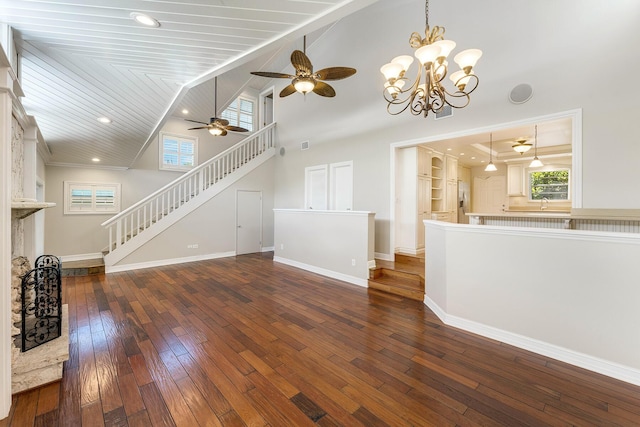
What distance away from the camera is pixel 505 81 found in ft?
13.0

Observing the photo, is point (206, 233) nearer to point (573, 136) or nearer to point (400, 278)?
point (400, 278)

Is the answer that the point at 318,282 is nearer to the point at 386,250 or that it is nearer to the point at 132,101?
the point at 386,250

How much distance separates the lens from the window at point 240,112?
9508mm

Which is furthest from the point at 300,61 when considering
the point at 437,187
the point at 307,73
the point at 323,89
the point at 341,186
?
the point at 437,187

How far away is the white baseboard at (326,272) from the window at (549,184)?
7.07 m

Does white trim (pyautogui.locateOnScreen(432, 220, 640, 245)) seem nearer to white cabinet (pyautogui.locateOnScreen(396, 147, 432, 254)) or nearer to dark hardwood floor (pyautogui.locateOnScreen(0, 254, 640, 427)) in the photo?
dark hardwood floor (pyautogui.locateOnScreen(0, 254, 640, 427))

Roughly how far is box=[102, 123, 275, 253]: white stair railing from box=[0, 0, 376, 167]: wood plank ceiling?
1.99 metres

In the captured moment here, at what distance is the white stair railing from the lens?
5.88 m

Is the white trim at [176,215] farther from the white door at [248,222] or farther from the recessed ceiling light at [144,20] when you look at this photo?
the recessed ceiling light at [144,20]

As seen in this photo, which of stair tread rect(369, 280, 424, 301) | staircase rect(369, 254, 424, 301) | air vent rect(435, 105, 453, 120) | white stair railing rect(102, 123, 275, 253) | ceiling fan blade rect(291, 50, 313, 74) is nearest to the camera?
ceiling fan blade rect(291, 50, 313, 74)

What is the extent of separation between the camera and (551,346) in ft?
8.16

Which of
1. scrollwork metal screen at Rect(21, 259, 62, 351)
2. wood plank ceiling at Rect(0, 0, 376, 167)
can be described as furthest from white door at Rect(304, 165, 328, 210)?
scrollwork metal screen at Rect(21, 259, 62, 351)

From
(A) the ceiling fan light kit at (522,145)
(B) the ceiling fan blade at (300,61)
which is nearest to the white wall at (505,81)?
(A) the ceiling fan light kit at (522,145)

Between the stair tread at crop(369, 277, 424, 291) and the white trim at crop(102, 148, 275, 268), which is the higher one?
the white trim at crop(102, 148, 275, 268)
